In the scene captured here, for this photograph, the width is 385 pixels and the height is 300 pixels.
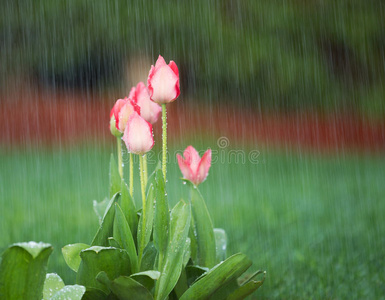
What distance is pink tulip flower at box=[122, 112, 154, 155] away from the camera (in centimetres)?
106

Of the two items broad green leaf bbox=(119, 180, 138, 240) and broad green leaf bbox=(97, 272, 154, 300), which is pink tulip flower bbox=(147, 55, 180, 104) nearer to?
broad green leaf bbox=(119, 180, 138, 240)

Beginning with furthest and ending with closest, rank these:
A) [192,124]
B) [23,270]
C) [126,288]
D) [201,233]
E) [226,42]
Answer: [192,124] < [226,42] < [201,233] < [126,288] < [23,270]

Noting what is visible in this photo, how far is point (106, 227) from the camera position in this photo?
1116 mm

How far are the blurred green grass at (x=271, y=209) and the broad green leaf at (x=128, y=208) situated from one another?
83 cm

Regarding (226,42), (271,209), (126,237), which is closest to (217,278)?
(126,237)

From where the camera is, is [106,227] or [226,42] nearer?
[106,227]

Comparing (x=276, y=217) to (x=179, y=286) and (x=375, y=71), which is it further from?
(x=375, y=71)

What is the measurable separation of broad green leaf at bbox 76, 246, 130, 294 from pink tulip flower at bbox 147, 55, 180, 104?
32cm

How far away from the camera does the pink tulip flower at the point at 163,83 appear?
43.2 inches

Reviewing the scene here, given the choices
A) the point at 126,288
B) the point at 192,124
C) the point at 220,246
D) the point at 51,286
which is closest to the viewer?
the point at 126,288

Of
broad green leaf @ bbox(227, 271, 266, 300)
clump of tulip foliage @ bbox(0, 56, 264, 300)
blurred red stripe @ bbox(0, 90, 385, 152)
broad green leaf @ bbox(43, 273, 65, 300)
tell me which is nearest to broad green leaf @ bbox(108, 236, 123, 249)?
clump of tulip foliage @ bbox(0, 56, 264, 300)

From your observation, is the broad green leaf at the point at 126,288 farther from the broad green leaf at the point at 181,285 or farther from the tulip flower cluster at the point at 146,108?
the tulip flower cluster at the point at 146,108

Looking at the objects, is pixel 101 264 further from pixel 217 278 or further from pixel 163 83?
pixel 163 83

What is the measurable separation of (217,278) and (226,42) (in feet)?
15.4
